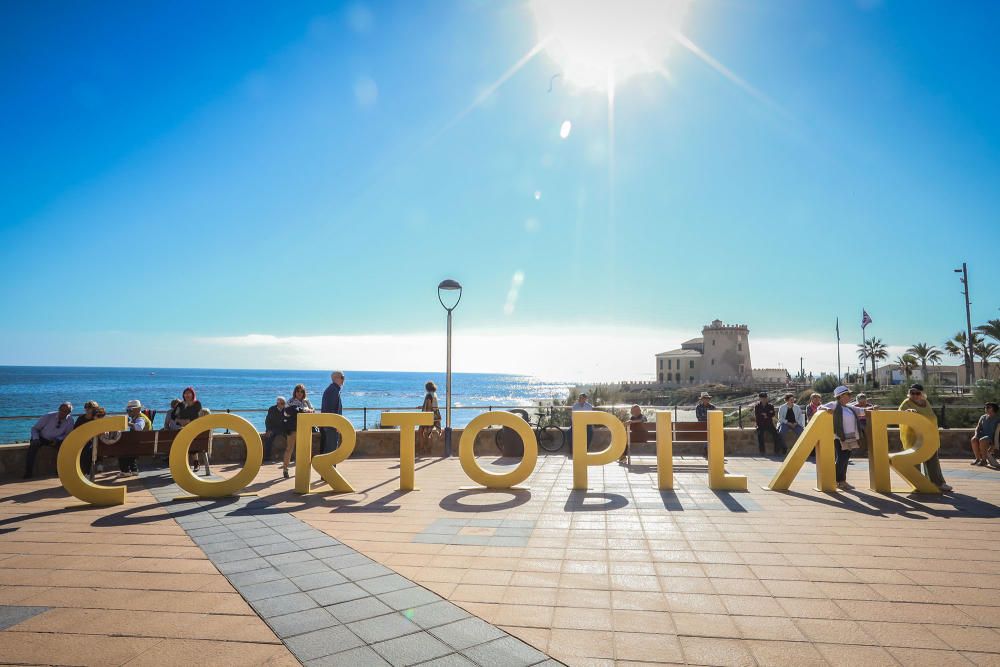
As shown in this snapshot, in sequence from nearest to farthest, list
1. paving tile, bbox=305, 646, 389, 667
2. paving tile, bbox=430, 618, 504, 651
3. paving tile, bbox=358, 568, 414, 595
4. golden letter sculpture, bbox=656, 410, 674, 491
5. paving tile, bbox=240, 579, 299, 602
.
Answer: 1. paving tile, bbox=305, 646, 389, 667
2. paving tile, bbox=430, 618, 504, 651
3. paving tile, bbox=240, 579, 299, 602
4. paving tile, bbox=358, 568, 414, 595
5. golden letter sculpture, bbox=656, 410, 674, 491

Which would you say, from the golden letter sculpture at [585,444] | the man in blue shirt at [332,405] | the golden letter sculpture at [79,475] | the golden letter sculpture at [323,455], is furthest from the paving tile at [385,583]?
the man in blue shirt at [332,405]

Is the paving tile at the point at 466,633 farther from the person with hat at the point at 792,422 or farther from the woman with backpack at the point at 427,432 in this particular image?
the person with hat at the point at 792,422

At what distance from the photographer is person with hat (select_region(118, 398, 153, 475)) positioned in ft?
32.5

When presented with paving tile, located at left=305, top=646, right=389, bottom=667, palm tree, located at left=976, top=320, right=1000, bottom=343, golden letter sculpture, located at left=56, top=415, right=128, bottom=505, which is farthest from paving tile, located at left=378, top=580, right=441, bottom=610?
palm tree, located at left=976, top=320, right=1000, bottom=343

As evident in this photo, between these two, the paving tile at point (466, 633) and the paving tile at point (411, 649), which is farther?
the paving tile at point (466, 633)

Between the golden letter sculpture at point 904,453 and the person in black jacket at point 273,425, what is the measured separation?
9214mm

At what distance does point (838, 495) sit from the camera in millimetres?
8086

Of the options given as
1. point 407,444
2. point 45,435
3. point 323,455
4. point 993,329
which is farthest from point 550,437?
point 993,329

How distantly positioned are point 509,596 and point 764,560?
2412 millimetres

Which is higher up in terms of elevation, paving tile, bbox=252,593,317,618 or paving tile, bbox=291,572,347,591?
paving tile, bbox=252,593,317,618

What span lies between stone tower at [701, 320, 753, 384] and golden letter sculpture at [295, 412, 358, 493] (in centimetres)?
8172

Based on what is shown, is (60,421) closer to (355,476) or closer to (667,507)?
(355,476)

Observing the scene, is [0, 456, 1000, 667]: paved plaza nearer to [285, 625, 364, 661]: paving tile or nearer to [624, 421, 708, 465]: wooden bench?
[285, 625, 364, 661]: paving tile

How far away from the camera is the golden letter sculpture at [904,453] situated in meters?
7.92
